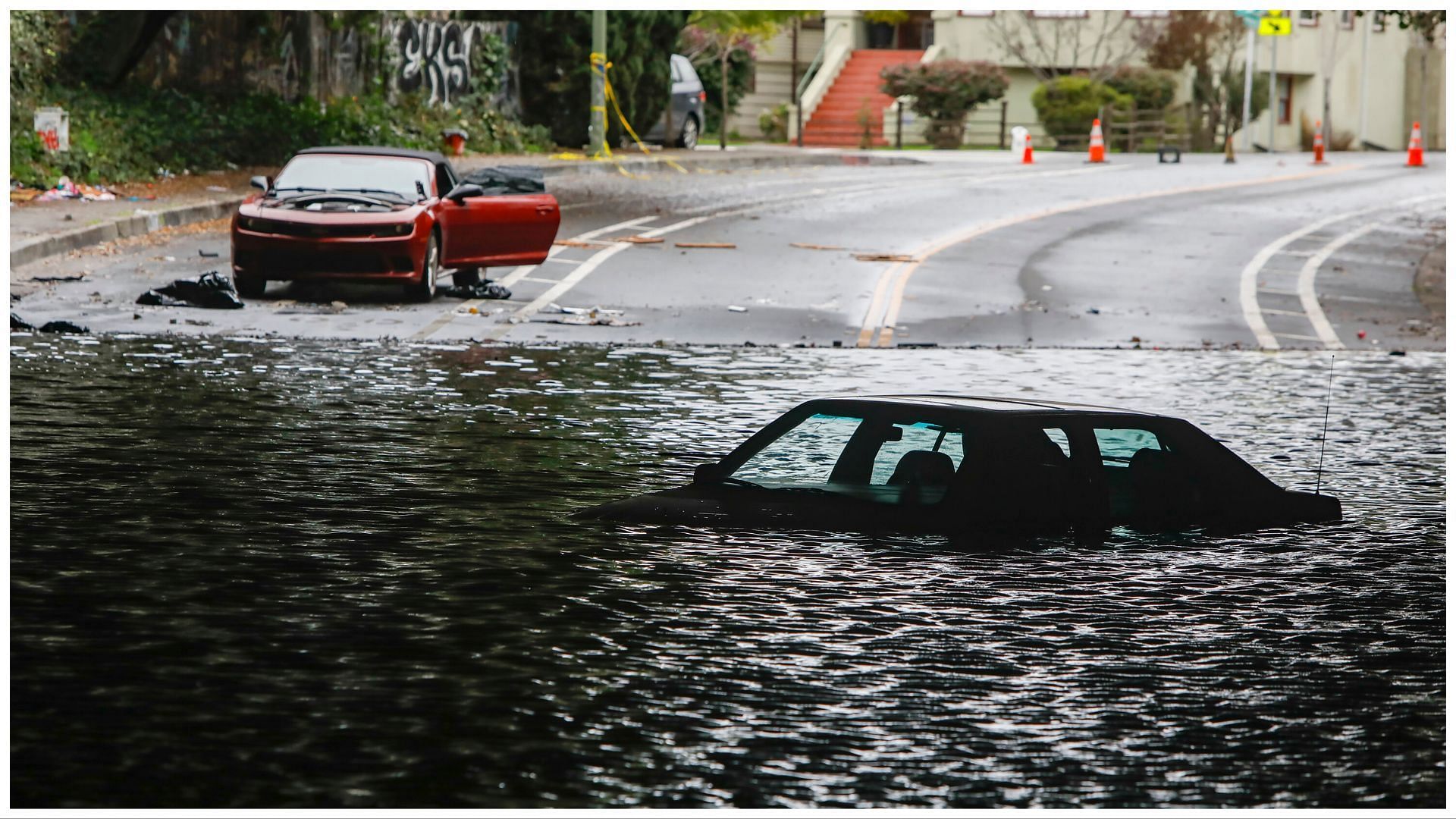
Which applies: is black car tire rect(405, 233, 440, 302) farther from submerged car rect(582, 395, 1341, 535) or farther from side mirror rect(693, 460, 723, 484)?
side mirror rect(693, 460, 723, 484)

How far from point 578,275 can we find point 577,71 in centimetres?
2040

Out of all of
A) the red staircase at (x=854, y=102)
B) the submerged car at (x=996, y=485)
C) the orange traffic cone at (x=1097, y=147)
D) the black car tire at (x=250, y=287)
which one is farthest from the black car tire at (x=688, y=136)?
the submerged car at (x=996, y=485)

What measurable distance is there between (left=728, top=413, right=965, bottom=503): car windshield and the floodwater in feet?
1.03

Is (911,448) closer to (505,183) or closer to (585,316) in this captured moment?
(585,316)

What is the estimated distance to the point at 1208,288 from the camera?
24516 mm

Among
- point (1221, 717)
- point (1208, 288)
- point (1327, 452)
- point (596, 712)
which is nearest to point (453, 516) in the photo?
point (596, 712)

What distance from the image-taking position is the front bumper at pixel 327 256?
819 inches

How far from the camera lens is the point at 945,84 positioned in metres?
58.8

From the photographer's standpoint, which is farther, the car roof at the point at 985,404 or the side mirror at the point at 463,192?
the side mirror at the point at 463,192

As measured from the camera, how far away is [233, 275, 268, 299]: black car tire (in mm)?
21516

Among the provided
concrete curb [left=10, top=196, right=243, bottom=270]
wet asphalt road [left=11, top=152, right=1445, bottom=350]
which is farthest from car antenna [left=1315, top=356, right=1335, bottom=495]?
concrete curb [left=10, top=196, right=243, bottom=270]

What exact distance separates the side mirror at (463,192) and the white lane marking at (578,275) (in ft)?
3.94

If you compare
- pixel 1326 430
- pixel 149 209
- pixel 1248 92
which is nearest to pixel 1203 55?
pixel 1248 92

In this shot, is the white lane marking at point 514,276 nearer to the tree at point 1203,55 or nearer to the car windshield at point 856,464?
the car windshield at point 856,464
